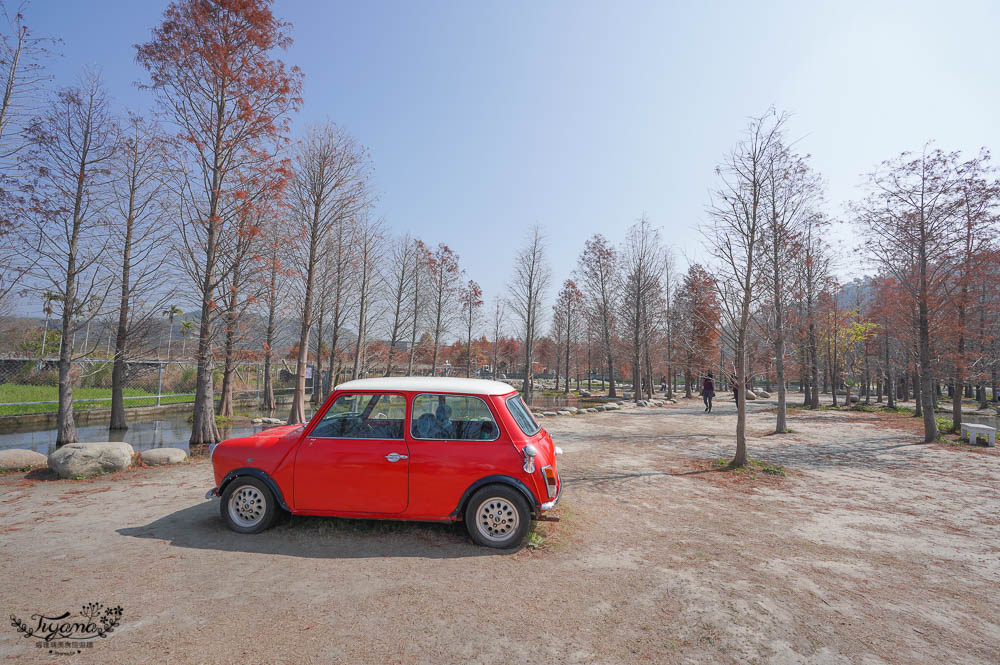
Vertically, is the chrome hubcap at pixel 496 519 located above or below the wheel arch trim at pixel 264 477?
below

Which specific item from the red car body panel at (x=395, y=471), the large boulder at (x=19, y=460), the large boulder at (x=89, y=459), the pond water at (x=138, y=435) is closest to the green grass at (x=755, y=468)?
the red car body panel at (x=395, y=471)

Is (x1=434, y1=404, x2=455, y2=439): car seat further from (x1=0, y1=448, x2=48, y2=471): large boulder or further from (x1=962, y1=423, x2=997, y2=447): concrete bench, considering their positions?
(x1=962, y1=423, x2=997, y2=447): concrete bench

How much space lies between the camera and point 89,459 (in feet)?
24.3

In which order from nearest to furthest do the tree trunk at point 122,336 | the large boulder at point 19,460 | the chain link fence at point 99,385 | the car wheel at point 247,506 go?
the car wheel at point 247,506, the large boulder at point 19,460, the tree trunk at point 122,336, the chain link fence at point 99,385

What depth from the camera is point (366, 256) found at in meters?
23.8

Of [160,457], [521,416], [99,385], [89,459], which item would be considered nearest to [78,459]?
[89,459]

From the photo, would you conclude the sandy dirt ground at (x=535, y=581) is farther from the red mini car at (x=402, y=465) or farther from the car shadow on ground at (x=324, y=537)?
the red mini car at (x=402, y=465)

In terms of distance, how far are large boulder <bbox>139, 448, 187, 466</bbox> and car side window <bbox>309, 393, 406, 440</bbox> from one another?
5807mm

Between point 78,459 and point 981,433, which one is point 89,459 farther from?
point 981,433

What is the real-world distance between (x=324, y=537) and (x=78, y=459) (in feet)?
18.7

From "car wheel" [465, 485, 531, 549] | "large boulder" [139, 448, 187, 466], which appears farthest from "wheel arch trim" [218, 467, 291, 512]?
"large boulder" [139, 448, 187, 466]

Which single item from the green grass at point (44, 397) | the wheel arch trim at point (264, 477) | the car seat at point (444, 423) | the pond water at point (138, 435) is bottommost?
the pond water at point (138, 435)

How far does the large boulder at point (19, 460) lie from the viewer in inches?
293

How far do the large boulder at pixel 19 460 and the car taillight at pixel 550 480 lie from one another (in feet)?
29.7
